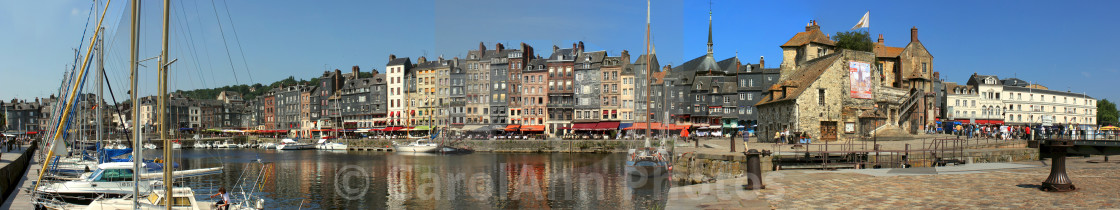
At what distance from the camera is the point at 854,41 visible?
57.5 meters

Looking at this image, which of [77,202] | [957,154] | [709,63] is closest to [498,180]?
[77,202]

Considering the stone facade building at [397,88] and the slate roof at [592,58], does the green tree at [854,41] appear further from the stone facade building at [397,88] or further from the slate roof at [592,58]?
the stone facade building at [397,88]

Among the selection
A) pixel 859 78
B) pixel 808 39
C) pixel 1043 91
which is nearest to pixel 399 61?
pixel 808 39

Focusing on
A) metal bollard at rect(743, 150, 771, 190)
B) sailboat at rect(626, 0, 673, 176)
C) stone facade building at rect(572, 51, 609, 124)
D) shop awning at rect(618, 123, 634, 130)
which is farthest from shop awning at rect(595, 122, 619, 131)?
metal bollard at rect(743, 150, 771, 190)

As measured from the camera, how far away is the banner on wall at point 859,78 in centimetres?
4456

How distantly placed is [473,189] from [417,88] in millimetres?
70549

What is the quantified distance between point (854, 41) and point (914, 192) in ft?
157

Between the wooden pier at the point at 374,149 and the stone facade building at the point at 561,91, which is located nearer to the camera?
the wooden pier at the point at 374,149

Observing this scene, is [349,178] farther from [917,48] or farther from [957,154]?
[917,48]

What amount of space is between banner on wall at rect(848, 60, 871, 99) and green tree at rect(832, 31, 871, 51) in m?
12.1

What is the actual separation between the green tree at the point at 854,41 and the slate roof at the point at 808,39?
251cm

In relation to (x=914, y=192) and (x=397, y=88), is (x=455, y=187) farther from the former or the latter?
(x=397, y=88)

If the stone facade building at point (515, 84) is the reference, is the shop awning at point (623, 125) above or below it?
below

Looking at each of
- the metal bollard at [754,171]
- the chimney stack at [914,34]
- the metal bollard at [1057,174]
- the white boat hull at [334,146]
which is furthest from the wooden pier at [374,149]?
the metal bollard at [1057,174]
